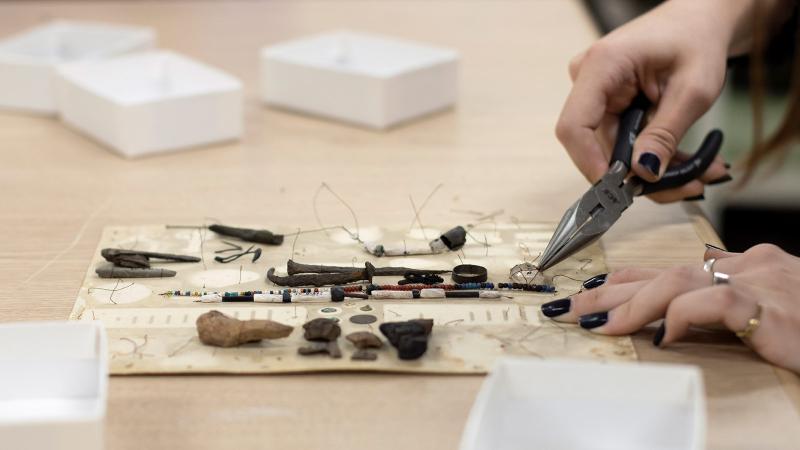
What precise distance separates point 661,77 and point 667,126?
106mm

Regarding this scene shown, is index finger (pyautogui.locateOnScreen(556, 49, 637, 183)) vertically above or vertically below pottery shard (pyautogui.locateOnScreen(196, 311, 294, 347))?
above

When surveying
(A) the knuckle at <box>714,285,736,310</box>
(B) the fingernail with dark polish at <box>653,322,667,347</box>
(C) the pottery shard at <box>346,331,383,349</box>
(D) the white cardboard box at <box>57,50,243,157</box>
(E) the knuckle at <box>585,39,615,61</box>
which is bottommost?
(C) the pottery shard at <box>346,331,383,349</box>

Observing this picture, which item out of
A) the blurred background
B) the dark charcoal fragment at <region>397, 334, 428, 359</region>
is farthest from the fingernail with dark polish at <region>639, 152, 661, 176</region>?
the blurred background

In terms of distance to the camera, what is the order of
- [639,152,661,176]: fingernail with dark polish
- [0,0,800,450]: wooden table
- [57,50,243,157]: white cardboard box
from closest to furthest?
[0,0,800,450]: wooden table → [639,152,661,176]: fingernail with dark polish → [57,50,243,157]: white cardboard box

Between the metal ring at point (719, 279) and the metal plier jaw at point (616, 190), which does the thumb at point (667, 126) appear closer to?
the metal plier jaw at point (616, 190)

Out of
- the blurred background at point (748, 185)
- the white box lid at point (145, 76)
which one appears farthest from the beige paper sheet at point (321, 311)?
the blurred background at point (748, 185)

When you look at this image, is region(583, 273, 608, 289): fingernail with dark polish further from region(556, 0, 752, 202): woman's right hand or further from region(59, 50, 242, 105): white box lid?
region(59, 50, 242, 105): white box lid

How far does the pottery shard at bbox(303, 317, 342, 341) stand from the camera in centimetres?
97

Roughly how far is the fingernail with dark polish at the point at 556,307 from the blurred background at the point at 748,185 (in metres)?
1.56

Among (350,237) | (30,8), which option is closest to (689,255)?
(350,237)

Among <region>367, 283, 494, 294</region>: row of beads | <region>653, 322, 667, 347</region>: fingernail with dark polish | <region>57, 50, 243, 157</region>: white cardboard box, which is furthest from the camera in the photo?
<region>57, 50, 243, 157</region>: white cardboard box

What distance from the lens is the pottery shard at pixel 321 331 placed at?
974mm

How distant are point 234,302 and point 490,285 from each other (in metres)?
0.27

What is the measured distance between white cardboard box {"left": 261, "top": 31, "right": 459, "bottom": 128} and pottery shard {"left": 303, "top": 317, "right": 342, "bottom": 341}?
0.70 meters
